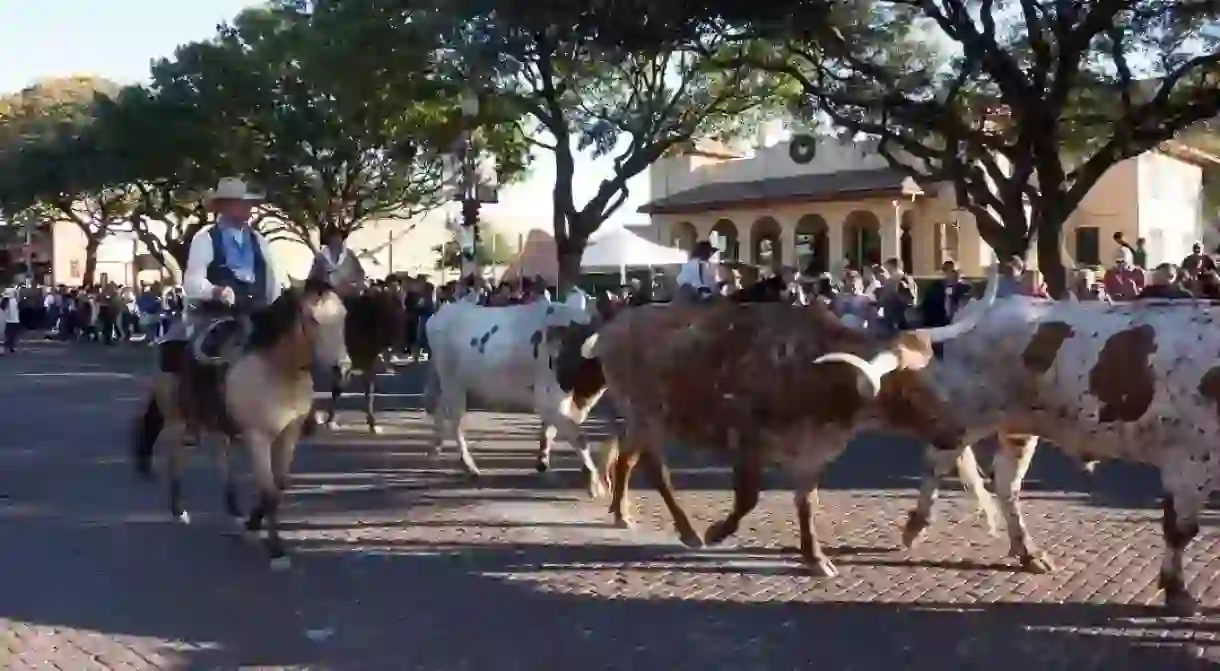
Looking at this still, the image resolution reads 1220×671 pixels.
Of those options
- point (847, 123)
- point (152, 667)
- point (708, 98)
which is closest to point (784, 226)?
point (708, 98)

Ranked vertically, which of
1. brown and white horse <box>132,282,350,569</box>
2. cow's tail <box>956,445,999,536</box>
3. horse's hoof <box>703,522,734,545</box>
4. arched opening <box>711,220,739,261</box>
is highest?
arched opening <box>711,220,739,261</box>

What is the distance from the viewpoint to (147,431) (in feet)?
33.7

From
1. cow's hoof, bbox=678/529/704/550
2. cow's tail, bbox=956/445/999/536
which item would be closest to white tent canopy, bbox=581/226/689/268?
cow's hoof, bbox=678/529/704/550

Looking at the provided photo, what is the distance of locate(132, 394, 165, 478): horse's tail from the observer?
1013 centimetres

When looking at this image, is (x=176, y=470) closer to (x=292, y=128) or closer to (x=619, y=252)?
(x=619, y=252)

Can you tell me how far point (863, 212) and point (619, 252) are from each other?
45.5ft

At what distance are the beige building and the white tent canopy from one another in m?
10.3

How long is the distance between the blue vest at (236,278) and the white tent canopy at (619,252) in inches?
614

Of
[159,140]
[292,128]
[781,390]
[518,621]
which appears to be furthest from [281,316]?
[159,140]

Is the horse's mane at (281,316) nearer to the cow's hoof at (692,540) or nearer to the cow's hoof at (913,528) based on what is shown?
the cow's hoof at (692,540)

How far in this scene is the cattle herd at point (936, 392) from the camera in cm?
715

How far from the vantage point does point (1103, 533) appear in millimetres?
9297

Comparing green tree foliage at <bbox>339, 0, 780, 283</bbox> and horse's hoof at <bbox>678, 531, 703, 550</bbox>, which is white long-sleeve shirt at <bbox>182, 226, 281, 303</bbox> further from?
green tree foliage at <bbox>339, 0, 780, 283</bbox>

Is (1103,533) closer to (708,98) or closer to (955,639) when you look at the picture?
(955,639)
